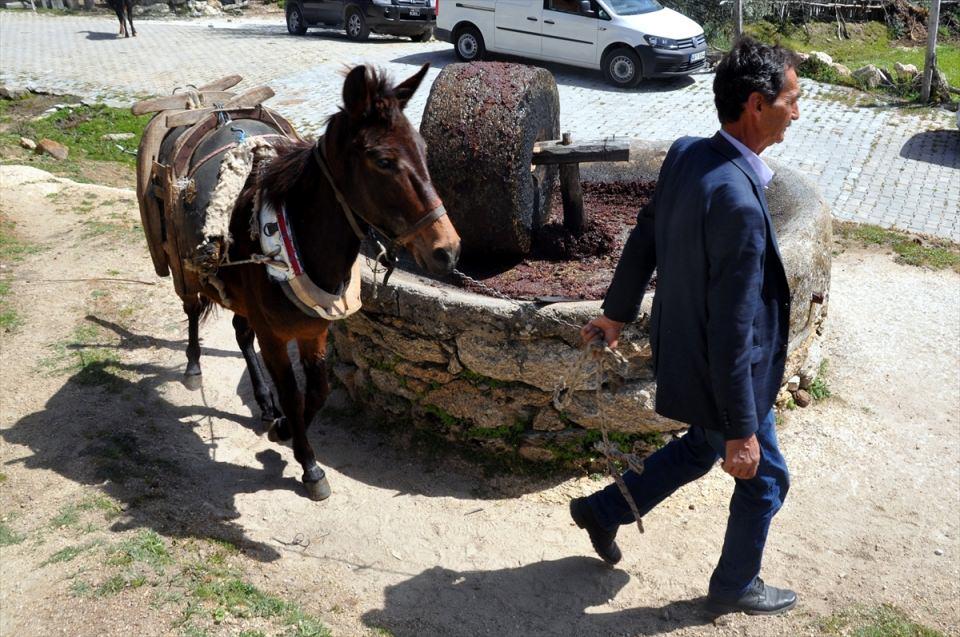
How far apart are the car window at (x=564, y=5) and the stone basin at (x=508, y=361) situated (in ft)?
32.3

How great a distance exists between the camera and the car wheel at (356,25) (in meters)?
18.0

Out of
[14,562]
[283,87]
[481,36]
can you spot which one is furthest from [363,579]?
[481,36]

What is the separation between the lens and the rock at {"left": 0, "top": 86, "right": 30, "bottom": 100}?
13.7 metres

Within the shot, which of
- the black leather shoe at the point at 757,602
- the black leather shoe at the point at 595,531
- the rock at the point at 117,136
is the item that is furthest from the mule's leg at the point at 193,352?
the rock at the point at 117,136

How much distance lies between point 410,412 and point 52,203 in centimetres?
545

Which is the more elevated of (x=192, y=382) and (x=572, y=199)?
(x=572, y=199)

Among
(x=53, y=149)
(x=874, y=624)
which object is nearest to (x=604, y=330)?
(x=874, y=624)

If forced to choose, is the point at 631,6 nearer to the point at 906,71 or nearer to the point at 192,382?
the point at 906,71

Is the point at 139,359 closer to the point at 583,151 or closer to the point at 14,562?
the point at 14,562

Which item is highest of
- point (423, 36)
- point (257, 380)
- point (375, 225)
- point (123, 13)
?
point (123, 13)

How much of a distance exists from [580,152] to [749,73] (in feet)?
7.50

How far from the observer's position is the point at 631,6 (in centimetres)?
1405

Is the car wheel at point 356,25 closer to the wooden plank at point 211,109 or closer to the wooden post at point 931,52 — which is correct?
the wooden post at point 931,52

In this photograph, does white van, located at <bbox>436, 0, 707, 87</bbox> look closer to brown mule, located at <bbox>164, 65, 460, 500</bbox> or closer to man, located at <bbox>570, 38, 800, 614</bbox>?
brown mule, located at <bbox>164, 65, 460, 500</bbox>
